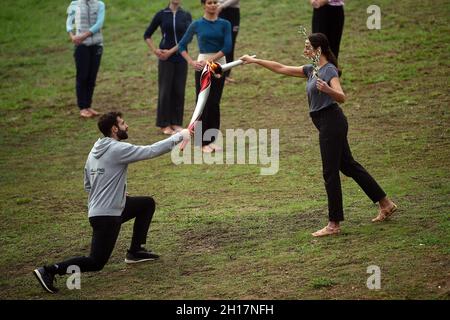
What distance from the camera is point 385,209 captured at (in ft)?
31.8

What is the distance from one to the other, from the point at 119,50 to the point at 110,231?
1294 centimetres

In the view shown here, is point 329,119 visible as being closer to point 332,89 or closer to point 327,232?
Result: point 332,89

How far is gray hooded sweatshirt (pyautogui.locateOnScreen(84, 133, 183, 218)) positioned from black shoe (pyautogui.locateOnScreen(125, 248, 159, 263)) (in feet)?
2.32

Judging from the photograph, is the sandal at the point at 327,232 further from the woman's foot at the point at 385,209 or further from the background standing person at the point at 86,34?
the background standing person at the point at 86,34

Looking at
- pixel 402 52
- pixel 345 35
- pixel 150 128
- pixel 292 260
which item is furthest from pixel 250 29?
pixel 292 260

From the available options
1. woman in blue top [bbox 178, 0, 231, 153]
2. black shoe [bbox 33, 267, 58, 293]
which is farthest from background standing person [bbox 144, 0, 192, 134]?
black shoe [bbox 33, 267, 58, 293]

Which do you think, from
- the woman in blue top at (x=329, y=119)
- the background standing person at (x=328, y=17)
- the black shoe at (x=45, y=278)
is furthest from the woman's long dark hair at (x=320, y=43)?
the black shoe at (x=45, y=278)


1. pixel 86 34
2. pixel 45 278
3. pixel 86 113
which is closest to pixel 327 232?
pixel 45 278

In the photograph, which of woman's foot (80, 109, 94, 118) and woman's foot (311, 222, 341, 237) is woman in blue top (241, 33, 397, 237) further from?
woman's foot (80, 109, 94, 118)

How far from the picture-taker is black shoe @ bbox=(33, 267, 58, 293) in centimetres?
851

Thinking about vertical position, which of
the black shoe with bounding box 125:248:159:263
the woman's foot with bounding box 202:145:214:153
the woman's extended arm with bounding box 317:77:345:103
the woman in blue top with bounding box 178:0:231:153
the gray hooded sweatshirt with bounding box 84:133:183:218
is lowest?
the black shoe with bounding box 125:248:159:263

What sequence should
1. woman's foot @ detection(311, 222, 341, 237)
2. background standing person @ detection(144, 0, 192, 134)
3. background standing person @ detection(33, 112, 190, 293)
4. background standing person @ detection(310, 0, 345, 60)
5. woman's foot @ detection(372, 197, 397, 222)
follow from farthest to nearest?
background standing person @ detection(144, 0, 192, 134)
background standing person @ detection(310, 0, 345, 60)
woman's foot @ detection(372, 197, 397, 222)
woman's foot @ detection(311, 222, 341, 237)
background standing person @ detection(33, 112, 190, 293)

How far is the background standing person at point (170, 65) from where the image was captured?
14820 mm

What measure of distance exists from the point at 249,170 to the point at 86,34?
503 cm
